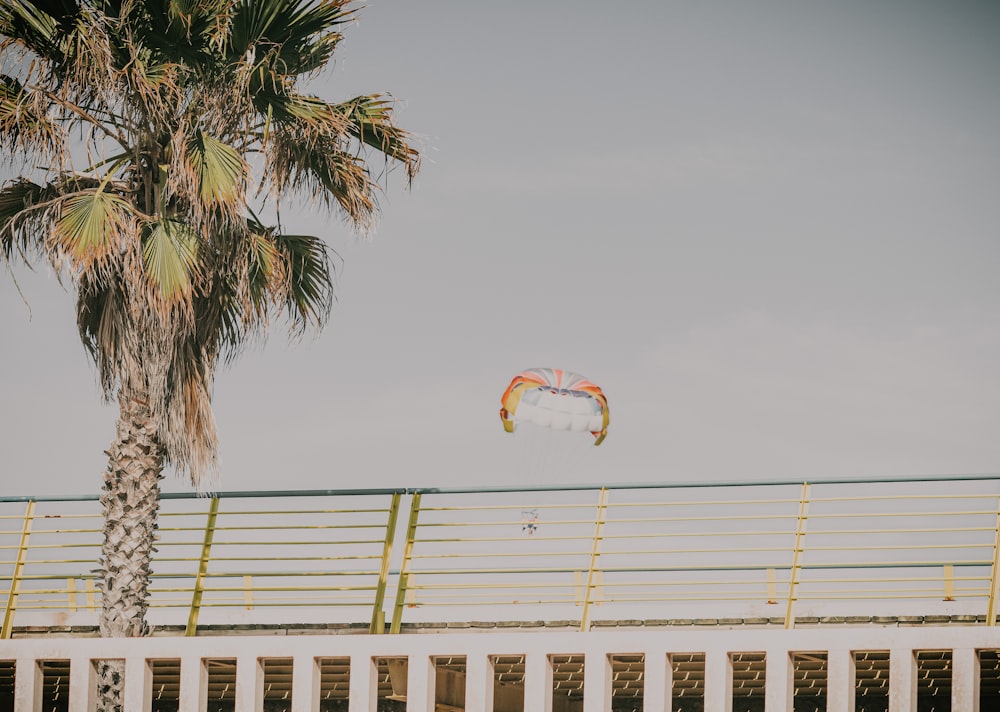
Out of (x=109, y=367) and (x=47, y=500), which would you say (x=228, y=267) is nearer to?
(x=109, y=367)

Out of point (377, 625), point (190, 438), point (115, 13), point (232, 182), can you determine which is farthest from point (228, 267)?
point (377, 625)

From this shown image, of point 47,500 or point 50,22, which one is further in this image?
point 47,500

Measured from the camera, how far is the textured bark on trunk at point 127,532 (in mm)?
15570

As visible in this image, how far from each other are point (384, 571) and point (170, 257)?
4.35 metres

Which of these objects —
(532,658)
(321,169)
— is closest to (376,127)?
(321,169)

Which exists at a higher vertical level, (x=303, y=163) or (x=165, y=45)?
(x=165, y=45)

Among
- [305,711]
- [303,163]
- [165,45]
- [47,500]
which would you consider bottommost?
[305,711]

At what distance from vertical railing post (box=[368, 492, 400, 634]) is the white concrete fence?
19.8 inches

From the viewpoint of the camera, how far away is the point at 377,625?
52.3 feet

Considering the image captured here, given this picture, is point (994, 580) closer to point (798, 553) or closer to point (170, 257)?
point (798, 553)

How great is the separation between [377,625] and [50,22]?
7.74m

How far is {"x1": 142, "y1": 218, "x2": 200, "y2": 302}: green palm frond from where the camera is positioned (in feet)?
49.8

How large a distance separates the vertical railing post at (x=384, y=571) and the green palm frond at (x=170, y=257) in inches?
137

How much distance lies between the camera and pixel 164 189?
1555cm
